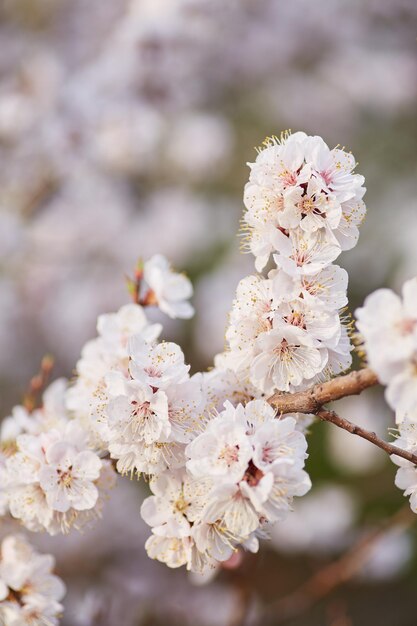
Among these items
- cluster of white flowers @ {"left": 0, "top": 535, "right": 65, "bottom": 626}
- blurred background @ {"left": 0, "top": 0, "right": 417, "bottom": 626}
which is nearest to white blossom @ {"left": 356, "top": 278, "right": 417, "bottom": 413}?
cluster of white flowers @ {"left": 0, "top": 535, "right": 65, "bottom": 626}

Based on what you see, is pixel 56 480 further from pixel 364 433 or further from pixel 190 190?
pixel 190 190

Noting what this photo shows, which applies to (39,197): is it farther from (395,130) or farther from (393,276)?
(395,130)

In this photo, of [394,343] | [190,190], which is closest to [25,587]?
[394,343]

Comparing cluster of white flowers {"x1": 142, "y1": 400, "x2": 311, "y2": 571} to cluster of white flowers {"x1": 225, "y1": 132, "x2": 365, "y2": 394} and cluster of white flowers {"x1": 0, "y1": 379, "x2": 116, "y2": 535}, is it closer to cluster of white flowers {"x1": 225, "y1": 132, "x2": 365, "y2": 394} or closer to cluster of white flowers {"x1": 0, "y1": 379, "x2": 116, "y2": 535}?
cluster of white flowers {"x1": 225, "y1": 132, "x2": 365, "y2": 394}

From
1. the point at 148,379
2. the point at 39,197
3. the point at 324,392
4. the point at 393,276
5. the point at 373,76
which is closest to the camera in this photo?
the point at 324,392

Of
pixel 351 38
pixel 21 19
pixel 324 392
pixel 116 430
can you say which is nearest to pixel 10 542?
pixel 116 430

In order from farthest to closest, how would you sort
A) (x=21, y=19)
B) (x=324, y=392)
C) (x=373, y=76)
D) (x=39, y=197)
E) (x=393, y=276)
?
(x=373, y=76), (x=21, y=19), (x=393, y=276), (x=39, y=197), (x=324, y=392)
